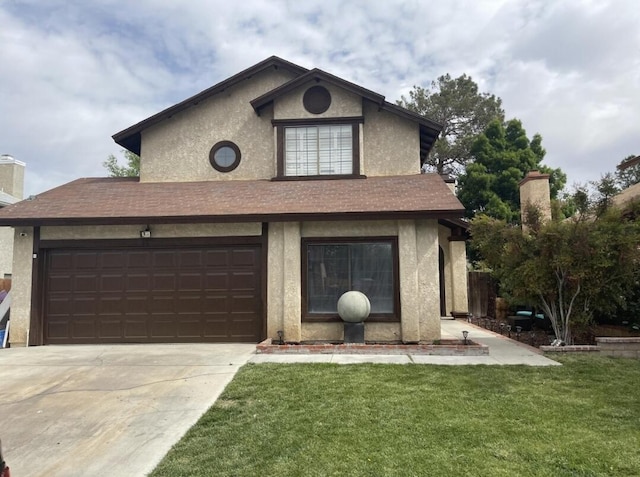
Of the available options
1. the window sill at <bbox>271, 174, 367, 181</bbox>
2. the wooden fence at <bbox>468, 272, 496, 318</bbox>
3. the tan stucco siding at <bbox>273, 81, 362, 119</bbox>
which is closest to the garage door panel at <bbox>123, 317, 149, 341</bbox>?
the window sill at <bbox>271, 174, 367, 181</bbox>

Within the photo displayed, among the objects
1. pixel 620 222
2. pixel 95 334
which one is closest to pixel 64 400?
pixel 95 334

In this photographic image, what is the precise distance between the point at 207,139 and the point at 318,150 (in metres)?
3.29

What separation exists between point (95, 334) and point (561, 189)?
2555 cm

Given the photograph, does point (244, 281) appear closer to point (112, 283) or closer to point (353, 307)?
point (353, 307)

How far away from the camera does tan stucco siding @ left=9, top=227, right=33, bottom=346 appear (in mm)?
10664

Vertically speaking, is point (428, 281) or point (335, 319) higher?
point (428, 281)

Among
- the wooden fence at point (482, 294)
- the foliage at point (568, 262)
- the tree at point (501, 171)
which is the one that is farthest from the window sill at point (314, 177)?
the tree at point (501, 171)

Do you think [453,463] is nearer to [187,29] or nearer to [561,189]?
[187,29]

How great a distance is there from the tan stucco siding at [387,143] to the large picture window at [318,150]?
22.7 inches

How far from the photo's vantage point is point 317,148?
1224 cm

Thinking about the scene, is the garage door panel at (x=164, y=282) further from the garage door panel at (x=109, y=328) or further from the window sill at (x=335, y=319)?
the window sill at (x=335, y=319)

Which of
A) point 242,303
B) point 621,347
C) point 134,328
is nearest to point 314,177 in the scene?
point 242,303

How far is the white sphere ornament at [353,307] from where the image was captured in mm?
9727

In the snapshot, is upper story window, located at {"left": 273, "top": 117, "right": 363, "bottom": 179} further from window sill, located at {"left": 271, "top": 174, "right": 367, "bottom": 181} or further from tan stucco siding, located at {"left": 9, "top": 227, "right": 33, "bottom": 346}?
tan stucco siding, located at {"left": 9, "top": 227, "right": 33, "bottom": 346}
